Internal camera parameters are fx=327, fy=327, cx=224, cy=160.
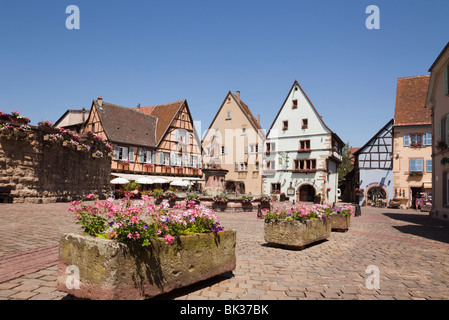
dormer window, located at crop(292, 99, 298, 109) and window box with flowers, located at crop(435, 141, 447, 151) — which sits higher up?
dormer window, located at crop(292, 99, 298, 109)

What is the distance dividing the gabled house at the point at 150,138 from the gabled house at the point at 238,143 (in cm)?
320

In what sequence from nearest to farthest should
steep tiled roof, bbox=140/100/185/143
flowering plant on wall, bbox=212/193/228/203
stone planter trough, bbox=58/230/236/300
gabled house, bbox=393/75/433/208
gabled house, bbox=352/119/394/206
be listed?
stone planter trough, bbox=58/230/236/300 < flowering plant on wall, bbox=212/193/228/203 < gabled house, bbox=393/75/433/208 < gabled house, bbox=352/119/394/206 < steep tiled roof, bbox=140/100/185/143

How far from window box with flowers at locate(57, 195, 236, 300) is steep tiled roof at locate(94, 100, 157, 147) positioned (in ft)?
94.8

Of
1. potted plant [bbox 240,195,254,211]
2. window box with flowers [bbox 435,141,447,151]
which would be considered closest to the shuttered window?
window box with flowers [bbox 435,141,447,151]

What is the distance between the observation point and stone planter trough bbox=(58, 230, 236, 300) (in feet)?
Result: 10.8

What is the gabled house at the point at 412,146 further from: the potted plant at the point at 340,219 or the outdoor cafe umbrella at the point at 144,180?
the outdoor cafe umbrella at the point at 144,180

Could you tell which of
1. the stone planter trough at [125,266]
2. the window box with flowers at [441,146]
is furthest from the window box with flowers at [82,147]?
the window box with flowers at [441,146]

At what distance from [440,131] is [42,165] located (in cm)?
2062

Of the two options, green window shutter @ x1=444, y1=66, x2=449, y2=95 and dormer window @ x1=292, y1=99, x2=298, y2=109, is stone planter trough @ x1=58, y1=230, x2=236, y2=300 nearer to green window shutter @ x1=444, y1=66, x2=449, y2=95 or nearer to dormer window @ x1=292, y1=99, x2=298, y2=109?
green window shutter @ x1=444, y1=66, x2=449, y2=95

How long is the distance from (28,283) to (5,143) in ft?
43.3
